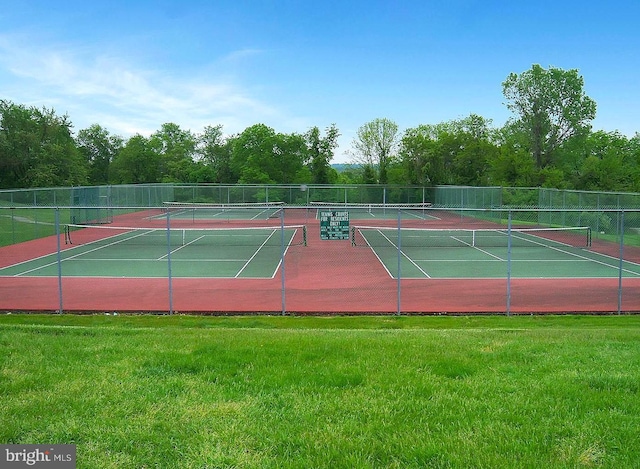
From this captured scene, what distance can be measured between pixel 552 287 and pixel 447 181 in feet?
170

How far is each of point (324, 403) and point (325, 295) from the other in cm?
1227

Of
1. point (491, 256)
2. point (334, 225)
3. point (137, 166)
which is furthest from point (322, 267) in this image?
point (137, 166)

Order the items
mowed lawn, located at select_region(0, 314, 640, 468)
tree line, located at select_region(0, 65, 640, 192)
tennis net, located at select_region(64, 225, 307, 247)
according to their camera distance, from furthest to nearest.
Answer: tree line, located at select_region(0, 65, 640, 192) < tennis net, located at select_region(64, 225, 307, 247) < mowed lawn, located at select_region(0, 314, 640, 468)

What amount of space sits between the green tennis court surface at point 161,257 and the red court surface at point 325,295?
4.28 feet

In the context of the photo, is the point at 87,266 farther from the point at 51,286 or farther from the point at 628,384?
the point at 628,384

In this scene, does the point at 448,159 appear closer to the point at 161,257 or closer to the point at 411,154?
the point at 411,154

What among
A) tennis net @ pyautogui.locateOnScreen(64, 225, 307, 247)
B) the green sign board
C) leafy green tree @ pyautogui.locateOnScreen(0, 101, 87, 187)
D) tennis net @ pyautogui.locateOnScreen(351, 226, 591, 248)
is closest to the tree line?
leafy green tree @ pyautogui.locateOnScreen(0, 101, 87, 187)

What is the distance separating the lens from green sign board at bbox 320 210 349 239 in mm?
15328

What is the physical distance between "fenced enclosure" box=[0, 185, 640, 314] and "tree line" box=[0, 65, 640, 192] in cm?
1961

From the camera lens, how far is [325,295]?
672 inches

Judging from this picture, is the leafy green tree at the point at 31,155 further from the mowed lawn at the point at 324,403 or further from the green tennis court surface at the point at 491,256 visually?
the mowed lawn at the point at 324,403

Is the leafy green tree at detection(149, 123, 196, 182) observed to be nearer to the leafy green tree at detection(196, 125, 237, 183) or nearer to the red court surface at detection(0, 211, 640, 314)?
the leafy green tree at detection(196, 125, 237, 183)

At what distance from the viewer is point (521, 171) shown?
2194 inches

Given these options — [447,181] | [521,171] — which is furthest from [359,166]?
[521,171]
